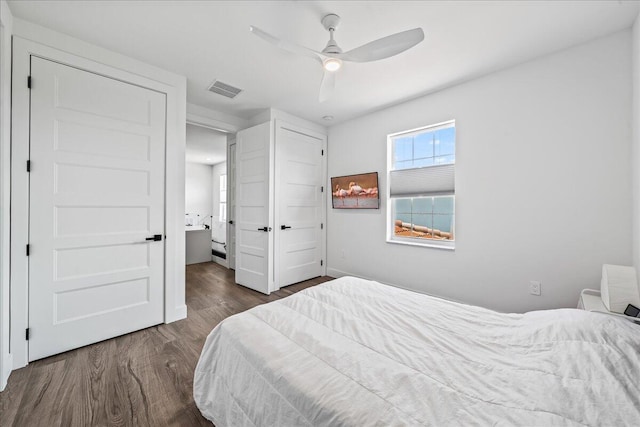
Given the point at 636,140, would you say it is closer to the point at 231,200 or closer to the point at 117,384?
the point at 117,384

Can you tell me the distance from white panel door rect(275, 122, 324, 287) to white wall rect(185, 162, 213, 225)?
16.0 ft

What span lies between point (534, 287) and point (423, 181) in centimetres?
157

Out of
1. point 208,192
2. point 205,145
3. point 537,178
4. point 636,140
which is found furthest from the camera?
point 208,192

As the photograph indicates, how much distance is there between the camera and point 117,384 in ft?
5.69

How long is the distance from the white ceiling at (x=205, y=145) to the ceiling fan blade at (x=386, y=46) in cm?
359

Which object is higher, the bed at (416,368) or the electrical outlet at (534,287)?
the bed at (416,368)

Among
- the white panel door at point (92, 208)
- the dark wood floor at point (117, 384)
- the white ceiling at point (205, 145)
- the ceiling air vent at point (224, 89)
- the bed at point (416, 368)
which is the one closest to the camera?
the bed at point (416, 368)

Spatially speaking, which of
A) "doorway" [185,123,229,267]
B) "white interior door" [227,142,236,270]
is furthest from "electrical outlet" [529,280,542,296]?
"doorway" [185,123,229,267]

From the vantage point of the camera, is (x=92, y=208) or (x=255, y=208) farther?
(x=255, y=208)

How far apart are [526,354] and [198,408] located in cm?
176

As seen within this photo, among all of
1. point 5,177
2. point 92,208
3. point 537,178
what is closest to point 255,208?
point 92,208

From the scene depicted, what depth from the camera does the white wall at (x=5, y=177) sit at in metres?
1.68

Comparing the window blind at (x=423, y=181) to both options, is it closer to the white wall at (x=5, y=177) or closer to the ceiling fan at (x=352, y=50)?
the ceiling fan at (x=352, y=50)

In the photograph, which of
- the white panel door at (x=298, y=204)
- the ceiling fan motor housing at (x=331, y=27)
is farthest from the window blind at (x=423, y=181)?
the ceiling fan motor housing at (x=331, y=27)
